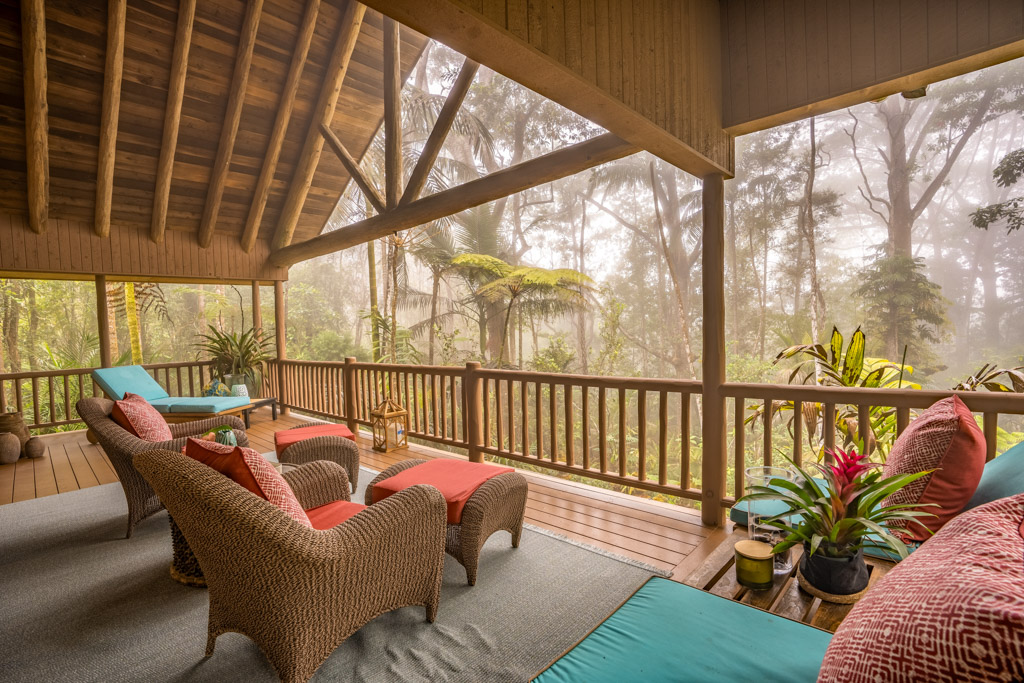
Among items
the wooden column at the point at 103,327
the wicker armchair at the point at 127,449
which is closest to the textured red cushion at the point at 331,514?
the wicker armchair at the point at 127,449

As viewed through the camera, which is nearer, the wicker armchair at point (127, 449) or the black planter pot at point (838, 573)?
the black planter pot at point (838, 573)

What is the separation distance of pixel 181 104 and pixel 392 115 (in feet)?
7.54

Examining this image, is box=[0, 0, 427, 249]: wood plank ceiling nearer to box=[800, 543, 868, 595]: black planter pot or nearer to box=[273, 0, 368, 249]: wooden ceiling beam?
box=[273, 0, 368, 249]: wooden ceiling beam

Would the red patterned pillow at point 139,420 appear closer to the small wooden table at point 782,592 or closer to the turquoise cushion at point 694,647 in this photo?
the turquoise cushion at point 694,647

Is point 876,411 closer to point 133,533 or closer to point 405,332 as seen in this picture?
point 133,533

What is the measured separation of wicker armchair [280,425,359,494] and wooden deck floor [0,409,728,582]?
94 cm

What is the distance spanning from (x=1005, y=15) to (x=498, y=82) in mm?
13267

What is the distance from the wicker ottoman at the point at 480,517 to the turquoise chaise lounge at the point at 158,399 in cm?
368

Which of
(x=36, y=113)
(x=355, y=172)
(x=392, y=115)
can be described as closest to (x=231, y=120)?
(x=355, y=172)

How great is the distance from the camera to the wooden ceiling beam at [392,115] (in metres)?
4.89

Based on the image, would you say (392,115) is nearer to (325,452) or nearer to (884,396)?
(325,452)

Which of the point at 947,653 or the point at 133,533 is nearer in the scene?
the point at 947,653

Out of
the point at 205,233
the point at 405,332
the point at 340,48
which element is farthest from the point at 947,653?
the point at 405,332

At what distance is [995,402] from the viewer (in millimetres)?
2104
